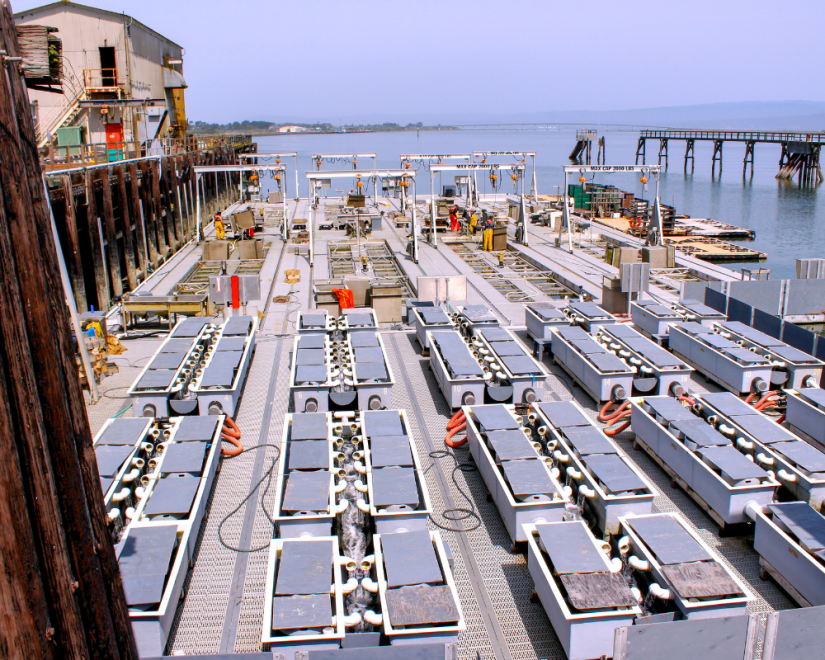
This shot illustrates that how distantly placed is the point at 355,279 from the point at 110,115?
21257 mm

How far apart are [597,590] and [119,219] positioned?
2293cm

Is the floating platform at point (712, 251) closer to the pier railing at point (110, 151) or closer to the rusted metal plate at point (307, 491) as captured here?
the pier railing at point (110, 151)

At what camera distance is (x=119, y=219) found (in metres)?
24.1

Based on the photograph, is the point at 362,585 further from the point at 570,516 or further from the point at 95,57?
the point at 95,57

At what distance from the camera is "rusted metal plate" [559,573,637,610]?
5664 millimetres

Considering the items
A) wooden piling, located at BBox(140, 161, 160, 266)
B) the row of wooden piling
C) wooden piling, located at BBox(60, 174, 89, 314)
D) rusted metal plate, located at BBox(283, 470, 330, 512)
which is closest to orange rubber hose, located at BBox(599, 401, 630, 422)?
rusted metal plate, located at BBox(283, 470, 330, 512)

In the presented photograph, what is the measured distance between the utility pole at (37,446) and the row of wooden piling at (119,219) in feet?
54.9

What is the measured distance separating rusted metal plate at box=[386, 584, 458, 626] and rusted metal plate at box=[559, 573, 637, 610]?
108 cm

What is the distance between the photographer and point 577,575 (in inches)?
237

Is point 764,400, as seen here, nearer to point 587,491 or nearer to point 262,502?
point 587,491

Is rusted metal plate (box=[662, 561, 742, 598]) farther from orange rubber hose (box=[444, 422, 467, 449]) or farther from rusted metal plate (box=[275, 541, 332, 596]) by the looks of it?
orange rubber hose (box=[444, 422, 467, 449])

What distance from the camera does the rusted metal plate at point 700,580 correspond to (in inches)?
229

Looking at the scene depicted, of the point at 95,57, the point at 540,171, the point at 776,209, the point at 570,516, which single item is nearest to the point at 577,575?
the point at 570,516

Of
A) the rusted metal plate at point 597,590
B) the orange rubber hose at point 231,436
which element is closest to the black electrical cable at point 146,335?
the orange rubber hose at point 231,436
